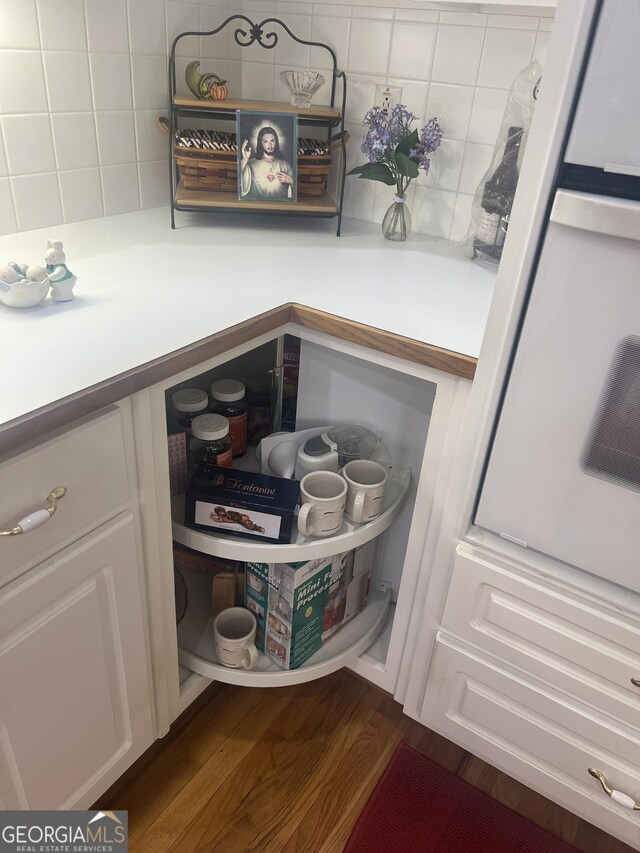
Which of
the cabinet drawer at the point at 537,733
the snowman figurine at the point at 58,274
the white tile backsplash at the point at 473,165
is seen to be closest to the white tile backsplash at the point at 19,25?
the snowman figurine at the point at 58,274

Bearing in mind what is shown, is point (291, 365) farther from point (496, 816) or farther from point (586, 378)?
point (496, 816)

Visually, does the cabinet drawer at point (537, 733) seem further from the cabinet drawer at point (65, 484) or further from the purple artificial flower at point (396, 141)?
the purple artificial flower at point (396, 141)

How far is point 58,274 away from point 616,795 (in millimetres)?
1115

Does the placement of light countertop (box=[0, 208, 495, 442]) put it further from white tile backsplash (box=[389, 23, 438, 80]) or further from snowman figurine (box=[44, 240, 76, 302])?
white tile backsplash (box=[389, 23, 438, 80])

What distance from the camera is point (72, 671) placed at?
0.87 metres

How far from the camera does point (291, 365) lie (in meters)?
1.41

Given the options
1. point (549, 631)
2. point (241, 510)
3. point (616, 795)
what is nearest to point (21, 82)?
point (241, 510)

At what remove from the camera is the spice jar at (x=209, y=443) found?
1.15m

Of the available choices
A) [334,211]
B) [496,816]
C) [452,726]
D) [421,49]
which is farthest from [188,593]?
[421,49]

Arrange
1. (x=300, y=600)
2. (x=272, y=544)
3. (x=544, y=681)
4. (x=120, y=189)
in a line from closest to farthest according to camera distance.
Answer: (x=544, y=681) < (x=272, y=544) < (x=300, y=600) < (x=120, y=189)

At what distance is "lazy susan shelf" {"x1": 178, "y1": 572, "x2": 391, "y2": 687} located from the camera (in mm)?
1208

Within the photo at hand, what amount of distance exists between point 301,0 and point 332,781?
1639mm

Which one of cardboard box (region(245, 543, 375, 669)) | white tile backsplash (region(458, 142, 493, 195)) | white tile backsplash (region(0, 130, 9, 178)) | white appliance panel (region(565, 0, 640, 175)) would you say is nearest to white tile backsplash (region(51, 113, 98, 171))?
white tile backsplash (region(0, 130, 9, 178))

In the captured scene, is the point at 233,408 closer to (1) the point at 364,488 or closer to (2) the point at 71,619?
(1) the point at 364,488
